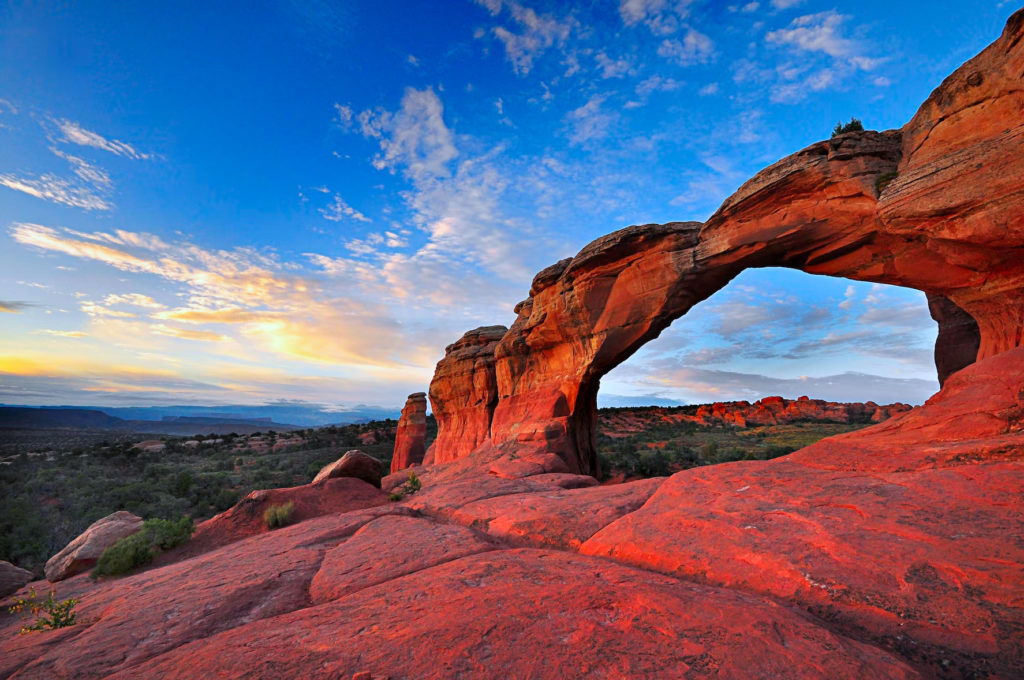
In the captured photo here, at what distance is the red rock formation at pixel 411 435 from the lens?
116ft

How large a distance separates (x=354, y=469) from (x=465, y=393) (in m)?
14.2

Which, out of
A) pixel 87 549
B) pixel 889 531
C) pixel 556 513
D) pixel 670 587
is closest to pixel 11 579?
pixel 87 549

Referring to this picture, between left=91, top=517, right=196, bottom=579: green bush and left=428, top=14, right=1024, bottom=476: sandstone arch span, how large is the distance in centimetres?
800

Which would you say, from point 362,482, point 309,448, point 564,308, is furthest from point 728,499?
point 309,448

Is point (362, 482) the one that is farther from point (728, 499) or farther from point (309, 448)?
point (309, 448)

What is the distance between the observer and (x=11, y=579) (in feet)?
30.5

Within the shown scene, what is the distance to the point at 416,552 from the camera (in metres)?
5.68

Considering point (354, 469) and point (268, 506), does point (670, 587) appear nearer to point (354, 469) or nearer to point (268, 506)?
point (268, 506)

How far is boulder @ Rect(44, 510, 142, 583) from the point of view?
374 inches

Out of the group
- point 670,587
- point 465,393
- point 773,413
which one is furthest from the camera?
point 773,413

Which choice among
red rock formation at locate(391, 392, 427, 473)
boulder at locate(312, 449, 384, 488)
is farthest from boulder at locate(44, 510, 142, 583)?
red rock formation at locate(391, 392, 427, 473)

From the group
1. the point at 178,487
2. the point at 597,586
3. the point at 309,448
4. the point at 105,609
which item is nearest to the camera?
the point at 597,586

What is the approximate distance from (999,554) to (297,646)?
5.58 meters

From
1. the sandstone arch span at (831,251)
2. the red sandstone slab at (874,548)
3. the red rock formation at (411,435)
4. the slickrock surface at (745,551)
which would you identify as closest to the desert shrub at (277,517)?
the slickrock surface at (745,551)
